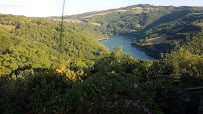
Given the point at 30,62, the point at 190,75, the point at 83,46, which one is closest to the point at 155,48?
the point at 83,46

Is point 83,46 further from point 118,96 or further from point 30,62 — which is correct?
point 118,96

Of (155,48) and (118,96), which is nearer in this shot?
(118,96)

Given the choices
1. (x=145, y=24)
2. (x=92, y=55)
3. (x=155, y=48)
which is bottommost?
(x=92, y=55)

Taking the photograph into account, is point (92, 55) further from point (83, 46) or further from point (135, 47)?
point (135, 47)

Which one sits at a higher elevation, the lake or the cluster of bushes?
the cluster of bushes

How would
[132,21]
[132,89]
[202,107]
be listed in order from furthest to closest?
[132,21], [132,89], [202,107]

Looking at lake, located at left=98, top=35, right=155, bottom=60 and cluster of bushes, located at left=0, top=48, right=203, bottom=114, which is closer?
cluster of bushes, located at left=0, top=48, right=203, bottom=114

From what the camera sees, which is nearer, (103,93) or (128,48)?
(103,93)

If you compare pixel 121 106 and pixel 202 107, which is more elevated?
pixel 121 106

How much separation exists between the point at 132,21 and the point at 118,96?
185 metres

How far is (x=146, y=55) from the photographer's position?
7125 centimetres

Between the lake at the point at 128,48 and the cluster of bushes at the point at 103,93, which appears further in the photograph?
the lake at the point at 128,48

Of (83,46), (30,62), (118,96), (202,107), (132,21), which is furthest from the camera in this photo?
(132,21)

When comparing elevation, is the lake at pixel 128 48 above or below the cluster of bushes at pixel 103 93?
below
